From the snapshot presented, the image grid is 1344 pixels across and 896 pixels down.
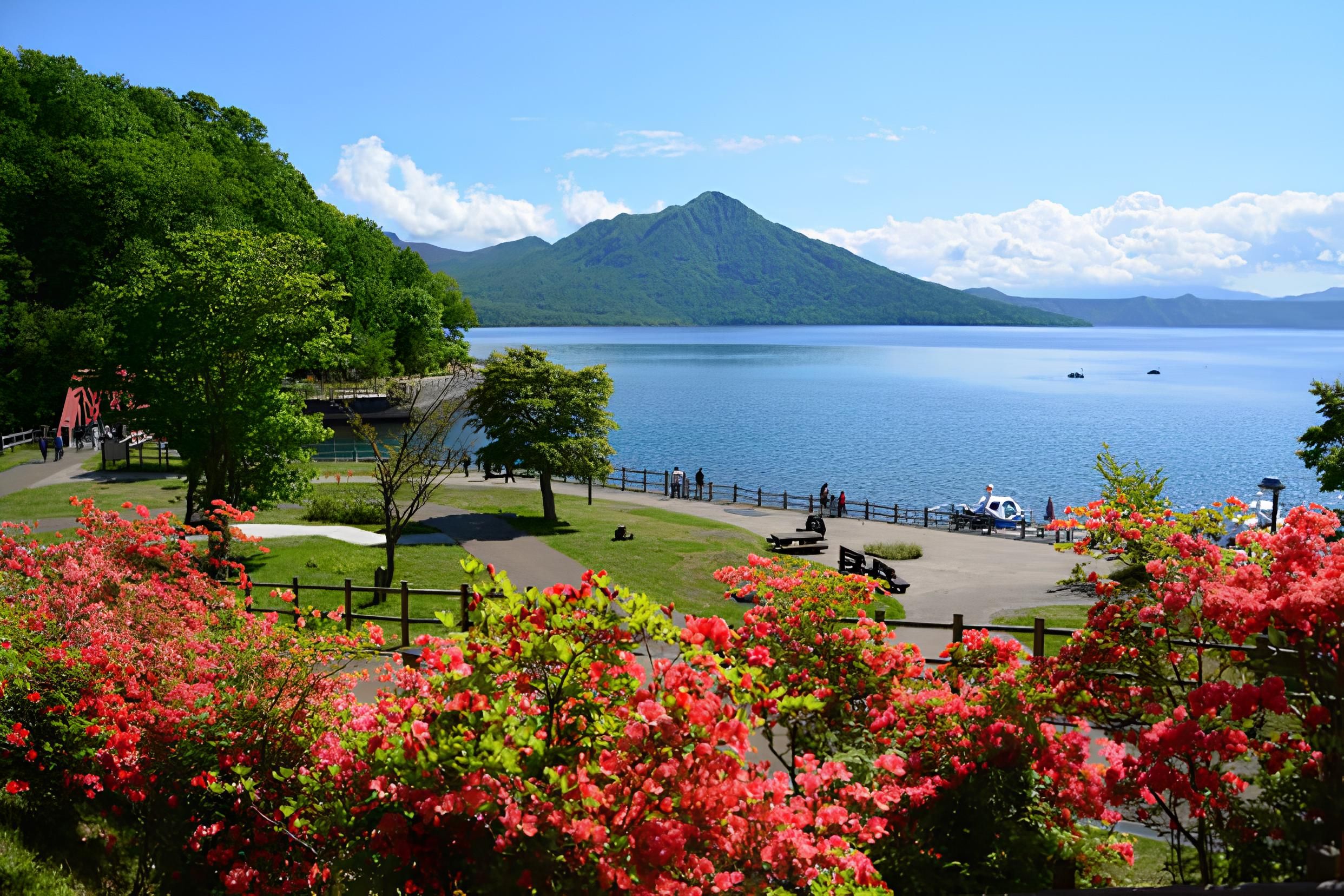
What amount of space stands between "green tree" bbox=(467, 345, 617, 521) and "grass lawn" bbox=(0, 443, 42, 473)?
2144 cm

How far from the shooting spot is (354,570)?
842 inches

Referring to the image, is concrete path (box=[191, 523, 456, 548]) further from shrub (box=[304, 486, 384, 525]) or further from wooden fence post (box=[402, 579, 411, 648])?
wooden fence post (box=[402, 579, 411, 648])

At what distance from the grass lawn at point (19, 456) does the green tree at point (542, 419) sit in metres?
21.4

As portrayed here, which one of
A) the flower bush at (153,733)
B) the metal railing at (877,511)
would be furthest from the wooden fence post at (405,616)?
the metal railing at (877,511)

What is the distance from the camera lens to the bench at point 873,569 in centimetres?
2136

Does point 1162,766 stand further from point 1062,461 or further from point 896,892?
point 1062,461

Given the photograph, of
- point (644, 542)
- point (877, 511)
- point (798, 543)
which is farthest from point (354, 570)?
point (877, 511)

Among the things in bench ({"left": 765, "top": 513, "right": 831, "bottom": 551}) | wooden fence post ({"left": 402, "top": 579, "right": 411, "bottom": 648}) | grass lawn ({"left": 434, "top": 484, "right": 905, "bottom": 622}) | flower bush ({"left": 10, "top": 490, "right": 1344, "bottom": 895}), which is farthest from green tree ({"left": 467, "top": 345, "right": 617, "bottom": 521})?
flower bush ({"left": 10, "top": 490, "right": 1344, "bottom": 895})

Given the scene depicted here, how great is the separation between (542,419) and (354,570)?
9992mm

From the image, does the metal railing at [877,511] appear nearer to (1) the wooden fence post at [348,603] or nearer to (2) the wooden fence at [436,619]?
(2) the wooden fence at [436,619]

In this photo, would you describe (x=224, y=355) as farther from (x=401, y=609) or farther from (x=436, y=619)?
(x=436, y=619)

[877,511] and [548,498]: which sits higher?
[548,498]

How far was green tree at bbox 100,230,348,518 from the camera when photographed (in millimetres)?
21062

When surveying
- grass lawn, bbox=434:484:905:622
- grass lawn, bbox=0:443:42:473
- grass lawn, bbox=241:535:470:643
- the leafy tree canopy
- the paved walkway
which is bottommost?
the paved walkway
